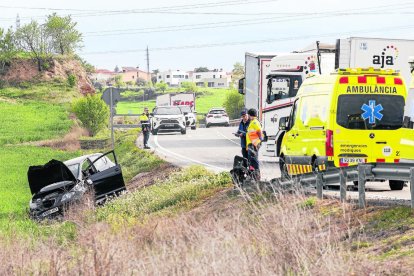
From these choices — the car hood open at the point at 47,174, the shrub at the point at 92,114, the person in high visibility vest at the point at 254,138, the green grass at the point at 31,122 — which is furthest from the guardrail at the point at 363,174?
the shrub at the point at 92,114

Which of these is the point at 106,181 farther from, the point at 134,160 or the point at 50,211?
the point at 134,160

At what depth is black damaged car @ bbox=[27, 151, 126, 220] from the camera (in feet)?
72.9

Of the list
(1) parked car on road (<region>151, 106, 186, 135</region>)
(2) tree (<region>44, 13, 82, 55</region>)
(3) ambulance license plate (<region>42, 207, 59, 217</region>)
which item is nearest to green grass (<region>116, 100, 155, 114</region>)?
(2) tree (<region>44, 13, 82, 55</region>)

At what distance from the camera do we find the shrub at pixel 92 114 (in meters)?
70.0

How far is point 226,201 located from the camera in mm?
18000

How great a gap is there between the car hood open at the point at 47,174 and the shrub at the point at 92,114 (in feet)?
150

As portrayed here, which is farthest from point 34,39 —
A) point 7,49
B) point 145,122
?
point 145,122

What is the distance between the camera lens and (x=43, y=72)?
10825 centimetres

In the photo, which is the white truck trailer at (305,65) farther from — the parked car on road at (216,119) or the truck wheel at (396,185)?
the parked car on road at (216,119)

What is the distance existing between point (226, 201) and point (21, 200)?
43.3ft

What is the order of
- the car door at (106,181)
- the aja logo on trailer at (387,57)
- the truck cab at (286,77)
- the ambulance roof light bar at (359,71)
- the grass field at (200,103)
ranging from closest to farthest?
the ambulance roof light bar at (359,71) < the car door at (106,181) < the aja logo on trailer at (387,57) < the truck cab at (286,77) < the grass field at (200,103)

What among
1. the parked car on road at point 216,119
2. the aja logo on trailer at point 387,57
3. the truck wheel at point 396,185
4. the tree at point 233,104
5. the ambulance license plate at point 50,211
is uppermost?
the aja logo on trailer at point 387,57

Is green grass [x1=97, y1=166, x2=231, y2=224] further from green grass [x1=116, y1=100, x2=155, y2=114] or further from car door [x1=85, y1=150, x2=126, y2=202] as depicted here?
green grass [x1=116, y1=100, x2=155, y2=114]

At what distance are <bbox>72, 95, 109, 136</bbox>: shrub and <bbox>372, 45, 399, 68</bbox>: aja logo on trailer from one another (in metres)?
47.3
